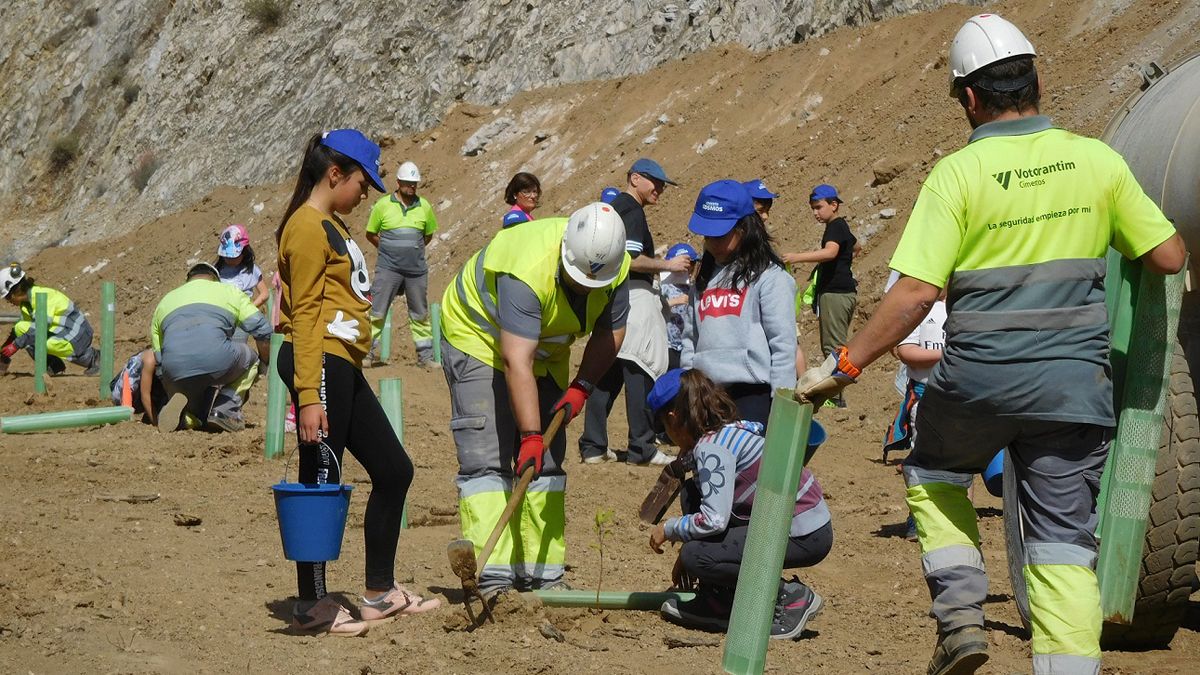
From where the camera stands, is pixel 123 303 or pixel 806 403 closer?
pixel 806 403

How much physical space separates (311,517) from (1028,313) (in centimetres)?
266

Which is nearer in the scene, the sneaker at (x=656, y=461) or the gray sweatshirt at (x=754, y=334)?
the gray sweatshirt at (x=754, y=334)

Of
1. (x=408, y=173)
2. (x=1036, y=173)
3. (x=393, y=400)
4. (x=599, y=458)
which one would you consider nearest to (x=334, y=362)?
(x=393, y=400)

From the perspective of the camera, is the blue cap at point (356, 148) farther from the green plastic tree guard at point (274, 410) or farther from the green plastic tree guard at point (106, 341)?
the green plastic tree guard at point (106, 341)

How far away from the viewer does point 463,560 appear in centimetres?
510

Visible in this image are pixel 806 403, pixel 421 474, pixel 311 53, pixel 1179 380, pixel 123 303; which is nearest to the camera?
pixel 806 403

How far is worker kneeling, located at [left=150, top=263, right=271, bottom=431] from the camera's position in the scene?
33.4 ft

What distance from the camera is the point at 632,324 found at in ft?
31.7

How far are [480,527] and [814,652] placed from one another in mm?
1354

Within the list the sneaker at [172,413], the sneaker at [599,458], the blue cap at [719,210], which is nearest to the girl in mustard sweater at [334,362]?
the blue cap at [719,210]

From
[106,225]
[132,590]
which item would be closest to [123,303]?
[106,225]

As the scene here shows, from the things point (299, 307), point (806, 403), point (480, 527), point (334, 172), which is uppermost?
point (334, 172)

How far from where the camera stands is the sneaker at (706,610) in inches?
214

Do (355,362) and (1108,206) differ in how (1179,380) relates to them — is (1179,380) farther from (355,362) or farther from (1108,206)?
(355,362)
